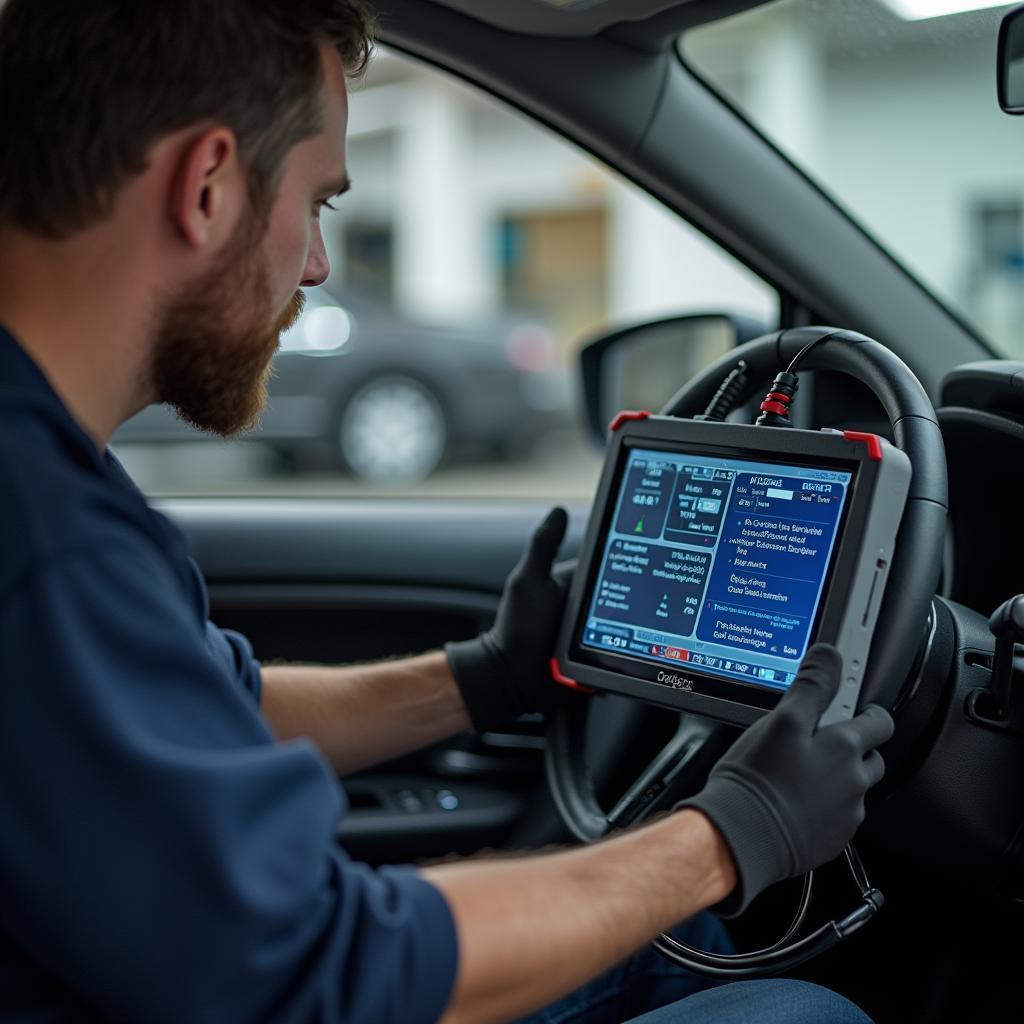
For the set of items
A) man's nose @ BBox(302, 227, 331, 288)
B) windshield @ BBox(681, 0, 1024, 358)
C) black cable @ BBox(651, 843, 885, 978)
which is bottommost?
black cable @ BBox(651, 843, 885, 978)

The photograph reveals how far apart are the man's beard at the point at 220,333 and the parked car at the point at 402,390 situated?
17.1 ft

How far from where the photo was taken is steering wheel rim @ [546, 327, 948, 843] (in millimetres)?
1244

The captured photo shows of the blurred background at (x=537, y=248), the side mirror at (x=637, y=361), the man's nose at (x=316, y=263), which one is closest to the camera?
the man's nose at (x=316, y=263)

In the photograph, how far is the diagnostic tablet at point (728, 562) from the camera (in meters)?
1.24

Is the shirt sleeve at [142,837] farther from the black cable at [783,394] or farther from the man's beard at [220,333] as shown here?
the black cable at [783,394]

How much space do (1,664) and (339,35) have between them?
70 cm

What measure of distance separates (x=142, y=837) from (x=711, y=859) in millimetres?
497

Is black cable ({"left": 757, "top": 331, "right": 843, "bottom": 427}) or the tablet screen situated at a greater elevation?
black cable ({"left": 757, "top": 331, "right": 843, "bottom": 427})

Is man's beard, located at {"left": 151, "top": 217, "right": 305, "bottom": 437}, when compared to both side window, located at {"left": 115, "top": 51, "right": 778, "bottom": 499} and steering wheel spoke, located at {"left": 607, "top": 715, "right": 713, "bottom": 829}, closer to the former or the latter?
side window, located at {"left": 115, "top": 51, "right": 778, "bottom": 499}

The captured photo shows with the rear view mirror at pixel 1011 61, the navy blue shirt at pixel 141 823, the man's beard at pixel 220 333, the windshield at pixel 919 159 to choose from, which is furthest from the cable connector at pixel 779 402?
the windshield at pixel 919 159

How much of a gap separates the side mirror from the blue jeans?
3.33ft

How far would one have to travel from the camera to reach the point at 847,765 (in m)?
1.18

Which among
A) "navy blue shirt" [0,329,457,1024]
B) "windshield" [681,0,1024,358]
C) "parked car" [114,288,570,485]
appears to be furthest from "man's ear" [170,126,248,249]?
"windshield" [681,0,1024,358]

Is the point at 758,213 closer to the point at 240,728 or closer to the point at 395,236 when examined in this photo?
the point at 240,728
